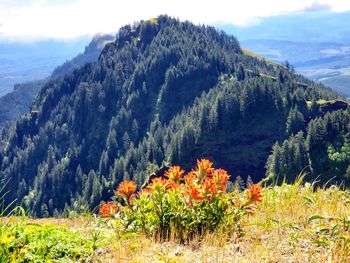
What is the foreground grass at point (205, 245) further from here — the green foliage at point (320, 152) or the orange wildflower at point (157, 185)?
the green foliage at point (320, 152)

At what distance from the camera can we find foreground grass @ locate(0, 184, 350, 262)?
19.6ft

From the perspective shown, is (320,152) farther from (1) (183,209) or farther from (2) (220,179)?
(1) (183,209)

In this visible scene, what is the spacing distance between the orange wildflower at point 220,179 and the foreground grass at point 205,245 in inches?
34.6

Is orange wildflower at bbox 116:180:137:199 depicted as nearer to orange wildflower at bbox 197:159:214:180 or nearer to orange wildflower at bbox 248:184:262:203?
orange wildflower at bbox 197:159:214:180

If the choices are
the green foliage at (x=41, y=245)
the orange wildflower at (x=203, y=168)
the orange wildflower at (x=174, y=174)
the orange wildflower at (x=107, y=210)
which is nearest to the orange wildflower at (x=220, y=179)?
the orange wildflower at (x=203, y=168)

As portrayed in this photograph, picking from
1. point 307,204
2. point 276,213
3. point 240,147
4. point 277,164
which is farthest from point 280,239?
point 240,147

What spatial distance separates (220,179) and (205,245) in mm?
1471

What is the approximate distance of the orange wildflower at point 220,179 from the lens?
738 centimetres

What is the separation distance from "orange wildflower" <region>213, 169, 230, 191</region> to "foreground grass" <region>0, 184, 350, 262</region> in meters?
0.88

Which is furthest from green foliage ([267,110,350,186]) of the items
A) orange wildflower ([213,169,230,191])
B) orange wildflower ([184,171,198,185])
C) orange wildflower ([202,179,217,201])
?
orange wildflower ([202,179,217,201])

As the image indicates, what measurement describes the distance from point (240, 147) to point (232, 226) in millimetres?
152283

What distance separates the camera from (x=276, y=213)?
8.11 m

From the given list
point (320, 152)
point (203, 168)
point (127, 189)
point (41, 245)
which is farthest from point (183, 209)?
point (320, 152)

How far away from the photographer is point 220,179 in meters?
7.44
